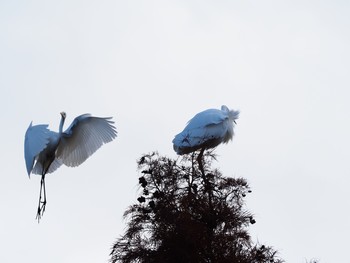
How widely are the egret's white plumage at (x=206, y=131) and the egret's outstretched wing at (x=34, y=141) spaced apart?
2.24m

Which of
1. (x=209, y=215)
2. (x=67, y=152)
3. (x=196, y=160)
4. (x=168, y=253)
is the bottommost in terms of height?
(x=168, y=253)

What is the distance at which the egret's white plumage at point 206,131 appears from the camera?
14.5 m

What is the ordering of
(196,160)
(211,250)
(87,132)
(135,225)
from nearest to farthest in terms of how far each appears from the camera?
(211,250) < (135,225) < (196,160) < (87,132)

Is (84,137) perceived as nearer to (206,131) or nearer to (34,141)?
(34,141)

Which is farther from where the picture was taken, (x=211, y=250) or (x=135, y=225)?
(x=135, y=225)

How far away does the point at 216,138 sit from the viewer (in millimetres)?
15523

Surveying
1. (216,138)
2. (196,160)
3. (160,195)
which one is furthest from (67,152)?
(160,195)

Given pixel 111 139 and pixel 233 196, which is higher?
pixel 111 139

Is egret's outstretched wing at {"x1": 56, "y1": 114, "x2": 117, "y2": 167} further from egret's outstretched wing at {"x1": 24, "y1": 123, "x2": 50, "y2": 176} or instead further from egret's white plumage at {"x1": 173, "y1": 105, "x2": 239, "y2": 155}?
egret's white plumage at {"x1": 173, "y1": 105, "x2": 239, "y2": 155}

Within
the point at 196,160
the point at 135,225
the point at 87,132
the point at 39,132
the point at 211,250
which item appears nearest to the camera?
the point at 211,250

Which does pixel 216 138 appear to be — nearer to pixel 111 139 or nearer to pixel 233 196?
pixel 111 139

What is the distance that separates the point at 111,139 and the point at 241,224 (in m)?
4.51

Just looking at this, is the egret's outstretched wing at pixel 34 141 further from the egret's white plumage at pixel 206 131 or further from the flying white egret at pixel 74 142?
the egret's white plumage at pixel 206 131

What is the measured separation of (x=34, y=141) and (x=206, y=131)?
304 centimetres
